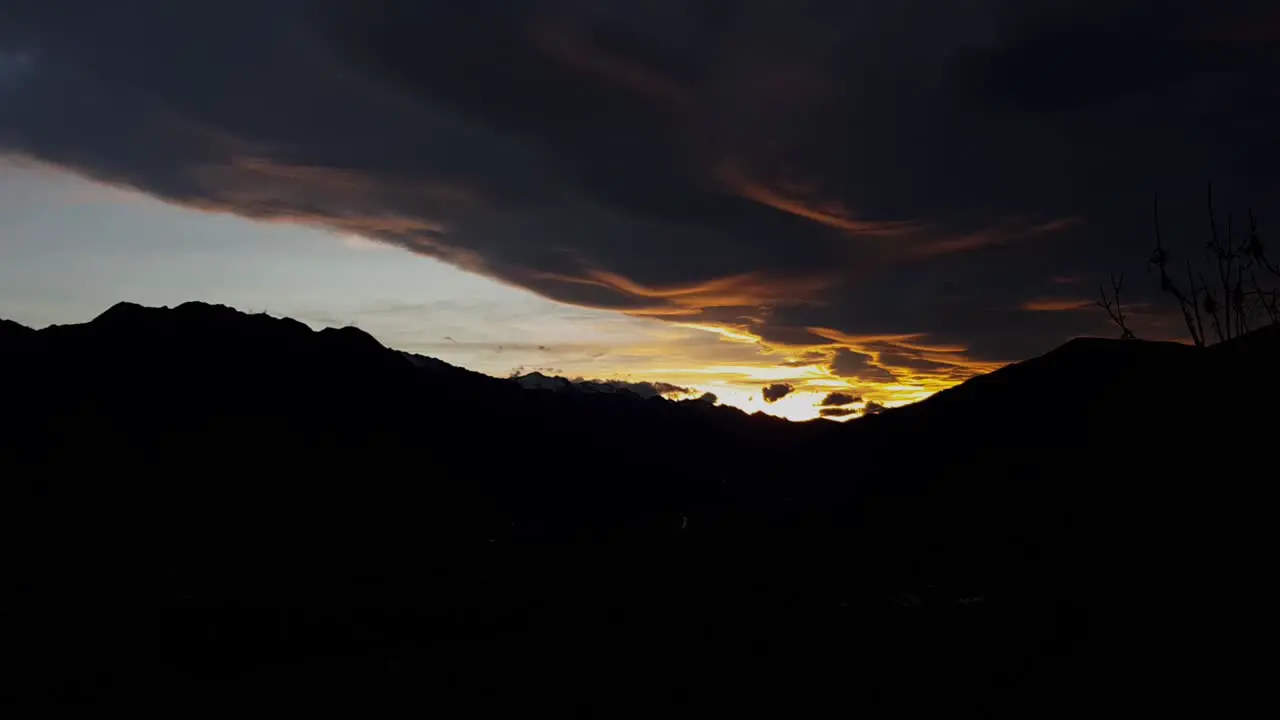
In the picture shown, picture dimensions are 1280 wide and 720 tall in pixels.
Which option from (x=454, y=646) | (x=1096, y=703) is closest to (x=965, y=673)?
(x=1096, y=703)

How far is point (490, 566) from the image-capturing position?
106 m

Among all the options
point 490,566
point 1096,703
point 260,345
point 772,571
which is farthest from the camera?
point 260,345

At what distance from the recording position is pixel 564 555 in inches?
4466

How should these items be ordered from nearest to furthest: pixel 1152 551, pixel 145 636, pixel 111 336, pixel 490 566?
pixel 1152 551
pixel 145 636
pixel 490 566
pixel 111 336

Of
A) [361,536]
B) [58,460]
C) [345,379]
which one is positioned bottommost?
[361,536]

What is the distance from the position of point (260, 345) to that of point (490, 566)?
311 ft

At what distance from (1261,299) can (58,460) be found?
158677 mm

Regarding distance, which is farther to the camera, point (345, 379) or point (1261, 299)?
point (345, 379)

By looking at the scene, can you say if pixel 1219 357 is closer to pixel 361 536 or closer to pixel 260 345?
pixel 361 536

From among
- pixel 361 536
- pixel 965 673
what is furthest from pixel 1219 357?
pixel 361 536

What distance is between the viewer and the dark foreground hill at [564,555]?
43.9 meters

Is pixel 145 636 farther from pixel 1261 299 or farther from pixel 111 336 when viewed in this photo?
pixel 111 336

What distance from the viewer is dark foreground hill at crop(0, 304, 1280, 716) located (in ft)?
144

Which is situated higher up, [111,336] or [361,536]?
[111,336]
